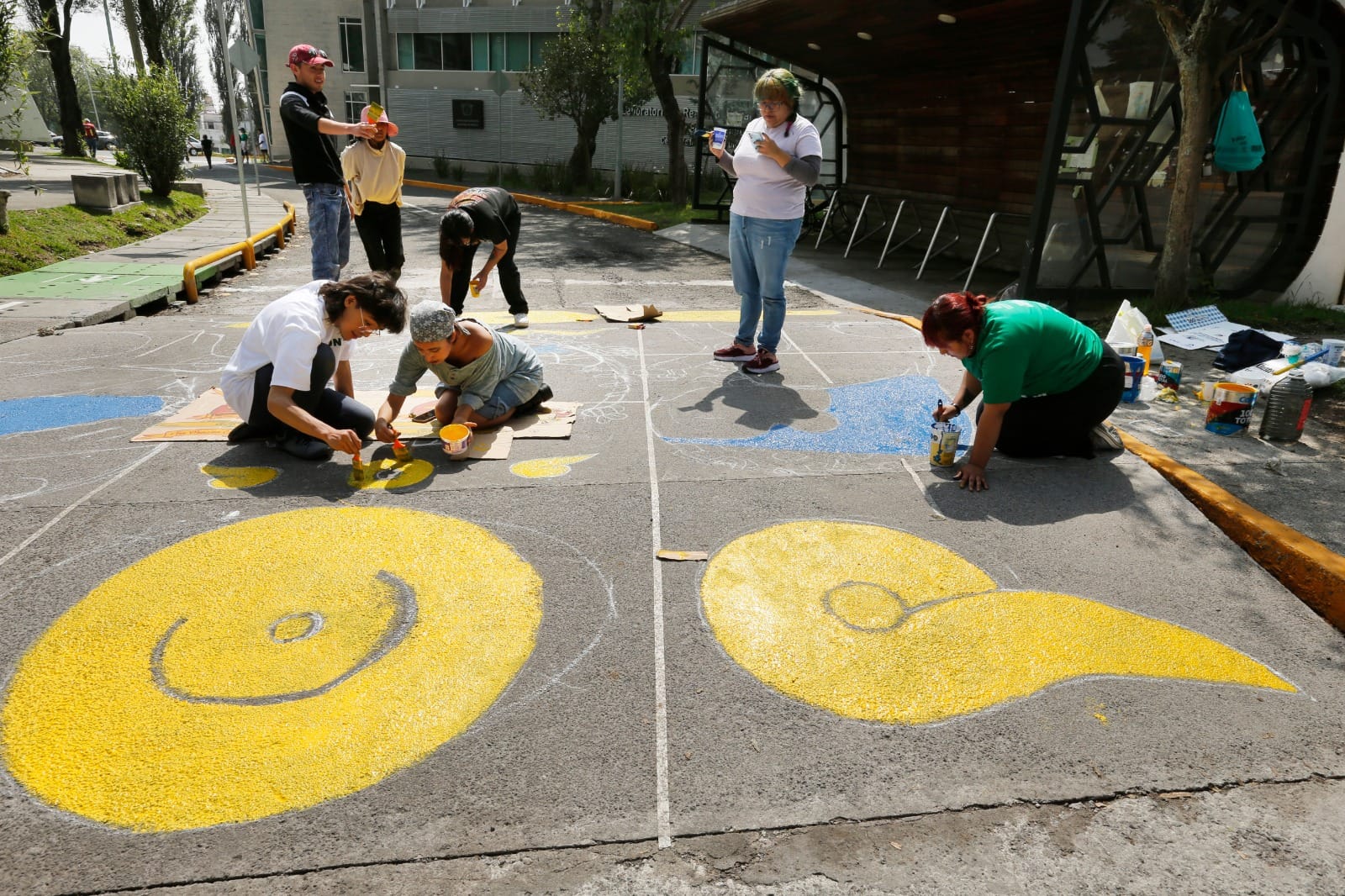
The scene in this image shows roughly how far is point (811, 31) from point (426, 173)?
21821mm

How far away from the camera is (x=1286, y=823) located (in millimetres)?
2164

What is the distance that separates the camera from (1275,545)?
3398 millimetres

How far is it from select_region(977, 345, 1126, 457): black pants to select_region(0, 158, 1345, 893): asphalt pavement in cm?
13

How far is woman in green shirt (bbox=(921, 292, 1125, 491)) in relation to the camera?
3.66 m

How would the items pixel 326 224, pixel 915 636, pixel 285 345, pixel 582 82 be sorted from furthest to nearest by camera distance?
pixel 582 82
pixel 326 224
pixel 285 345
pixel 915 636

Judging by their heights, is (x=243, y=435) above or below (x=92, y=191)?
below

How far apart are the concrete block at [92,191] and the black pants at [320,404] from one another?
972cm

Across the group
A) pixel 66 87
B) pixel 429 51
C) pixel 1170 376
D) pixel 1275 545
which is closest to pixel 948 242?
pixel 1170 376

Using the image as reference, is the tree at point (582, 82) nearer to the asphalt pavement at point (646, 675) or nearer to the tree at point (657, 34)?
the tree at point (657, 34)

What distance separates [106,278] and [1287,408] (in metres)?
9.59

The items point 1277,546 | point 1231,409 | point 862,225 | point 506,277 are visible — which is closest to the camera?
point 1277,546

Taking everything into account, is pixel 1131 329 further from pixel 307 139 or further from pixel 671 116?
pixel 671 116

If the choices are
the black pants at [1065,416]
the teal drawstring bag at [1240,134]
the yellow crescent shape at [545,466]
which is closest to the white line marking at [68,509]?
the yellow crescent shape at [545,466]

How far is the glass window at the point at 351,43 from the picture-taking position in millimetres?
33938
